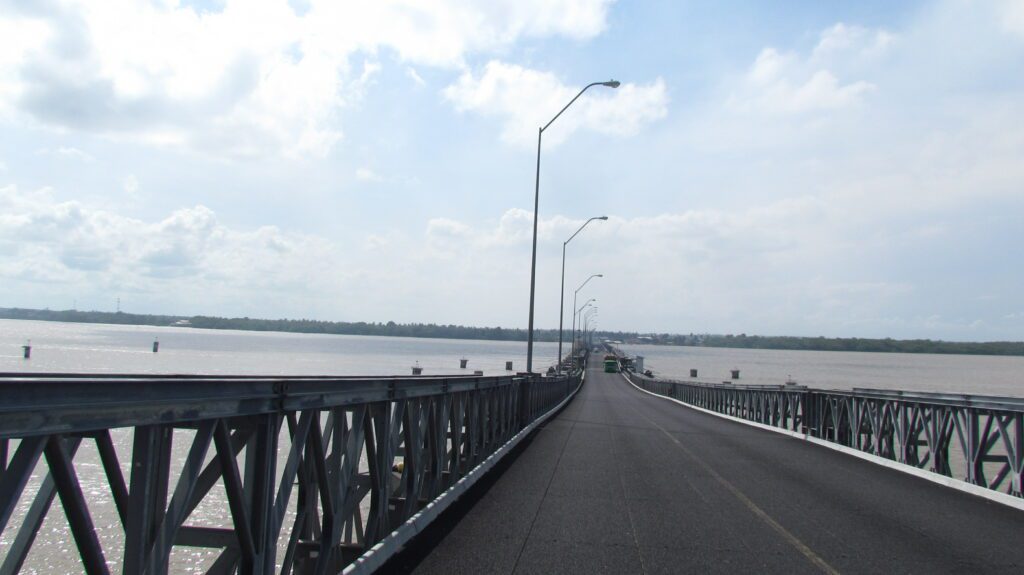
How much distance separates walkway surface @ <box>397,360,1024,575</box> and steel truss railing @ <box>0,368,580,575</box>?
108 cm

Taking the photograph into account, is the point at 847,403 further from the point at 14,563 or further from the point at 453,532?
the point at 14,563

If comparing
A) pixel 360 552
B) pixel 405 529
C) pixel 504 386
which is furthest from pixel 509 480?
pixel 360 552

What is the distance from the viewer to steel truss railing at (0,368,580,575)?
3.20 metres

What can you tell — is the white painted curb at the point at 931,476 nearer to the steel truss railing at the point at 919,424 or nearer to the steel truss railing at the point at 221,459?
the steel truss railing at the point at 919,424

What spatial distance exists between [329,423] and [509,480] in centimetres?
539

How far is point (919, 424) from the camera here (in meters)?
15.0

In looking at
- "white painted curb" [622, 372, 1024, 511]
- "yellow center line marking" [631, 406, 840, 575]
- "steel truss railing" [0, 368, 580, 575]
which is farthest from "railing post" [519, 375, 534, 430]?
"steel truss railing" [0, 368, 580, 575]

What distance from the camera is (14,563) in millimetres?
4145

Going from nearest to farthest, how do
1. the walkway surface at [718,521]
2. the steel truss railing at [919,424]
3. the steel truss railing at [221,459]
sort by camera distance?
the steel truss railing at [221,459], the walkway surface at [718,521], the steel truss railing at [919,424]

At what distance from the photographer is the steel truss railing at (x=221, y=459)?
3.20m

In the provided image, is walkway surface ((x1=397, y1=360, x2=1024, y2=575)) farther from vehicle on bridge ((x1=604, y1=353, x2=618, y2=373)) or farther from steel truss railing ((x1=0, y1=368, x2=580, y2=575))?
vehicle on bridge ((x1=604, y1=353, x2=618, y2=373))

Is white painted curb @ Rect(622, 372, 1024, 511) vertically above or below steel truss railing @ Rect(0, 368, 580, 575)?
below

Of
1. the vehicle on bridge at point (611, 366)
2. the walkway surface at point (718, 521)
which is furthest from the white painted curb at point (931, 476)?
the vehicle on bridge at point (611, 366)

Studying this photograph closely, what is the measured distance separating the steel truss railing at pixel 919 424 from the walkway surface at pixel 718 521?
2.90ft
